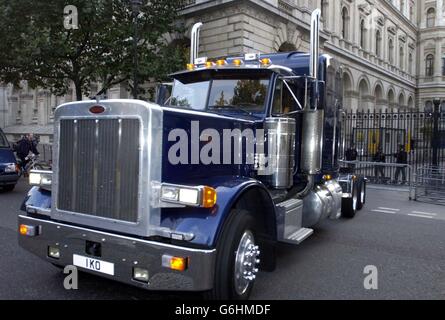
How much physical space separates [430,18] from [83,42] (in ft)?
171

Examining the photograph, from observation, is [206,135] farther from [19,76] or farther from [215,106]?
[19,76]

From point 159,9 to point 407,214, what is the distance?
40.9 feet

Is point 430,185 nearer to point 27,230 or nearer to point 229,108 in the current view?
point 229,108

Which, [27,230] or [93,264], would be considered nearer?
[93,264]

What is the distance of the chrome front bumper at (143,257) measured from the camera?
3.46 m

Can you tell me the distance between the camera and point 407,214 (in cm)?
1013

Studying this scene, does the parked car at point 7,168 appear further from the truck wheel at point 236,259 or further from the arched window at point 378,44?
the arched window at point 378,44

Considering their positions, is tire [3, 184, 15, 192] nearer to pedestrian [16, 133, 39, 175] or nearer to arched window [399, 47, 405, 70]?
pedestrian [16, 133, 39, 175]

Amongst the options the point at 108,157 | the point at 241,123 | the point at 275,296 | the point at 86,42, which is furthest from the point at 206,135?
the point at 86,42

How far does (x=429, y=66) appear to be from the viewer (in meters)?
54.7

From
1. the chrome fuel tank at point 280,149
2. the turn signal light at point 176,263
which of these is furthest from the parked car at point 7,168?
the turn signal light at point 176,263

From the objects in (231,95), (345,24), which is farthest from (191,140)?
(345,24)

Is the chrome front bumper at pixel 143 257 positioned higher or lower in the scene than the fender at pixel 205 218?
lower

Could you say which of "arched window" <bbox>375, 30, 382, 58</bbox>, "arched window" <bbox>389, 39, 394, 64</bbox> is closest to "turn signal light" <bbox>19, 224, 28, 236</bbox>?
"arched window" <bbox>375, 30, 382, 58</bbox>
